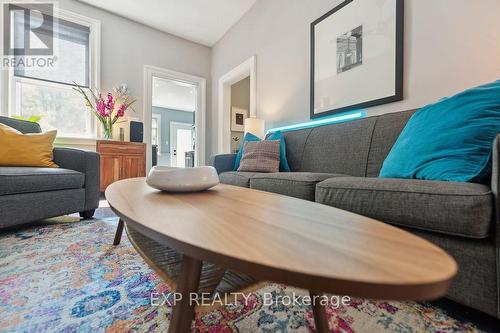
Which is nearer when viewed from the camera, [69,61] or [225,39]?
[69,61]

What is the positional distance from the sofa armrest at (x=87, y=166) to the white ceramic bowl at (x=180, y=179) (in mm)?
1262

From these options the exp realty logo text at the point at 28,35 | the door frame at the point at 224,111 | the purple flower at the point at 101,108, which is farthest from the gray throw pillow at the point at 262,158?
the exp realty logo text at the point at 28,35

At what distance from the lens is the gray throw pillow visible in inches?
75.1

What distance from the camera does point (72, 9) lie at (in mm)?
3006

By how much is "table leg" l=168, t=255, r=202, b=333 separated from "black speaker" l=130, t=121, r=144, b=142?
10.5 ft

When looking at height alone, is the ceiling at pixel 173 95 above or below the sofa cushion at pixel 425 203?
above

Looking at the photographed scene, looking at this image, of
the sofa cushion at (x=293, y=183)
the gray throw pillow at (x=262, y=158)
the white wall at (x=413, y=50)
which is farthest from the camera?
the gray throw pillow at (x=262, y=158)

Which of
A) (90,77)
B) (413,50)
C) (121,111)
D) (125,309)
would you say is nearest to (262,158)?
(413,50)

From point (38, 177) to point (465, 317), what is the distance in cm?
221

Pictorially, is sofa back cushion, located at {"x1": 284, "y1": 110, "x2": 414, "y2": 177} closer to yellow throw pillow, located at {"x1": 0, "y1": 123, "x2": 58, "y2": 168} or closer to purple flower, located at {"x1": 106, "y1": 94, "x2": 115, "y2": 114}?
yellow throw pillow, located at {"x1": 0, "y1": 123, "x2": 58, "y2": 168}

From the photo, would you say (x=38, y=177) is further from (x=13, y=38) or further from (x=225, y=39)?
(x=225, y=39)

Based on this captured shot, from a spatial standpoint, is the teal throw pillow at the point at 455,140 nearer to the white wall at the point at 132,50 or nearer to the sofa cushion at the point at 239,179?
the sofa cushion at the point at 239,179

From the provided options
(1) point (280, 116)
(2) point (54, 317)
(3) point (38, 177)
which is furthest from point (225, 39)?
(2) point (54, 317)

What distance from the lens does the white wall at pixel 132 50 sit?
126 inches
